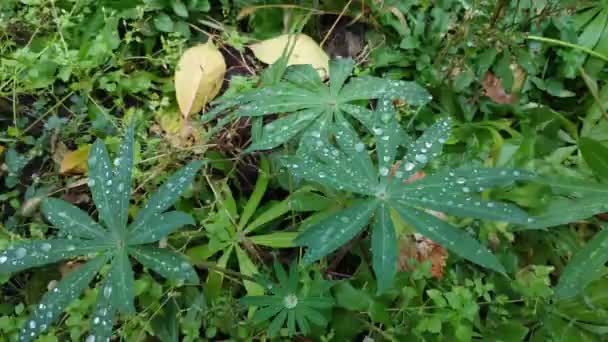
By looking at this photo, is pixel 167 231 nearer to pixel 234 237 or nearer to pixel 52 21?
pixel 234 237

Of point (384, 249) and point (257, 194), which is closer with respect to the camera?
point (384, 249)

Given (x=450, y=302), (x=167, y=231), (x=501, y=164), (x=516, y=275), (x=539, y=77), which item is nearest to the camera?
(x=167, y=231)

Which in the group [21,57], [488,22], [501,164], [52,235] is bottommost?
[52,235]

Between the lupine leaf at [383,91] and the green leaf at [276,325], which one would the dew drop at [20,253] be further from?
the lupine leaf at [383,91]

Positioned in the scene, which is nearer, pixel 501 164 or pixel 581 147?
pixel 581 147

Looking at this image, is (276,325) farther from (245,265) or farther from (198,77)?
(198,77)

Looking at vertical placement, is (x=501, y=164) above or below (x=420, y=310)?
above

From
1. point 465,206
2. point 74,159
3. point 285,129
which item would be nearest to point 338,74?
point 285,129

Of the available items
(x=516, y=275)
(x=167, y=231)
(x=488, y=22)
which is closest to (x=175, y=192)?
(x=167, y=231)
